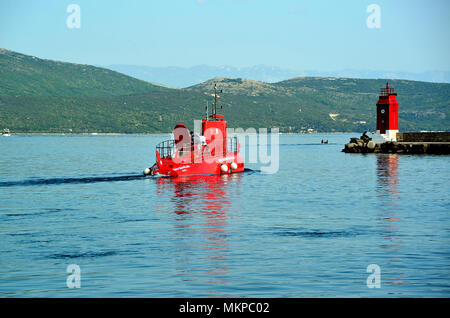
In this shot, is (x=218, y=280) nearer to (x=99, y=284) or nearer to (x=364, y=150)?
(x=99, y=284)

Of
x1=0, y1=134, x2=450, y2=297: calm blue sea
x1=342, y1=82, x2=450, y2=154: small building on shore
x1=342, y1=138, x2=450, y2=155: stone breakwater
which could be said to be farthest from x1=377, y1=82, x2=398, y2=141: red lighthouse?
x1=0, y1=134, x2=450, y2=297: calm blue sea

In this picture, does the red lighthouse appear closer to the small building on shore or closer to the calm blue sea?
the small building on shore

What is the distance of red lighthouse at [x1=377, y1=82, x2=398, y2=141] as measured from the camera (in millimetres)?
94688

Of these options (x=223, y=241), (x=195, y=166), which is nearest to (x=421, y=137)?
(x=195, y=166)

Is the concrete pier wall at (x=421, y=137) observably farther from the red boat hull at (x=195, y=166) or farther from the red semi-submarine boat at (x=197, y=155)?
the red boat hull at (x=195, y=166)

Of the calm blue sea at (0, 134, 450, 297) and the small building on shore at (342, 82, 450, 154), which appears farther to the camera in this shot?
the small building on shore at (342, 82, 450, 154)

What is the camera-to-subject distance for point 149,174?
5178cm

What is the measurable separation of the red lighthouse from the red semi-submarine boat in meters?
45.3

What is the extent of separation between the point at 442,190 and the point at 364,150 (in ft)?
208

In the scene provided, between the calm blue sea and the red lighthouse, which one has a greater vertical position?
the red lighthouse

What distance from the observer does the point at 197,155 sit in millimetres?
51344

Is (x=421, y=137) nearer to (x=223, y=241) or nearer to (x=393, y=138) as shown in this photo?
(x=393, y=138)

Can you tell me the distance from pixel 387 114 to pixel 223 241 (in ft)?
256
